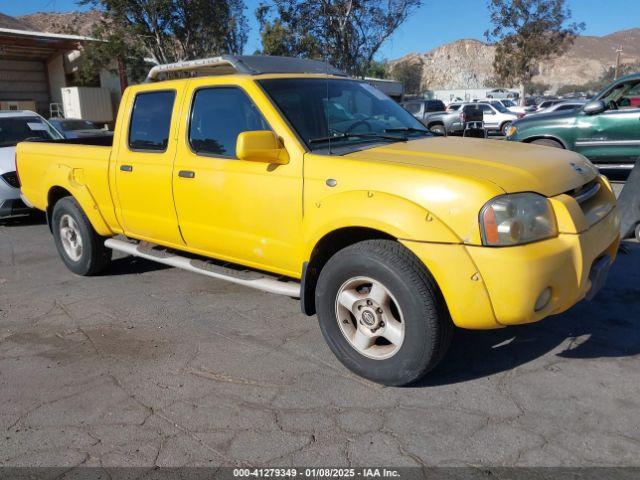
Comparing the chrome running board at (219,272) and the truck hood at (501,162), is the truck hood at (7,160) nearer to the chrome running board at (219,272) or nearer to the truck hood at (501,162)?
the chrome running board at (219,272)

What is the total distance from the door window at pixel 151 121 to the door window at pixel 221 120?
33cm

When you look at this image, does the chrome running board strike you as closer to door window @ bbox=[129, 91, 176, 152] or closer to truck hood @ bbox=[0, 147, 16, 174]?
door window @ bbox=[129, 91, 176, 152]

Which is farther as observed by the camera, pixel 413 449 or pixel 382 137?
pixel 382 137

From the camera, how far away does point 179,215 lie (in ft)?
14.6

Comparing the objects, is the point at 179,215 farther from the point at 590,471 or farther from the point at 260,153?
the point at 590,471

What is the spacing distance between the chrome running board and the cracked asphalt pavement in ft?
1.43

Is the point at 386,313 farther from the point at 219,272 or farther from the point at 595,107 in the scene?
the point at 595,107

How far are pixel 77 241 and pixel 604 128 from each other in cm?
820

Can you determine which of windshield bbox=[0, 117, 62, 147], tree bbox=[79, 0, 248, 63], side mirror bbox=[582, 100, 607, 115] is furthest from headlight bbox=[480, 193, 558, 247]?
tree bbox=[79, 0, 248, 63]

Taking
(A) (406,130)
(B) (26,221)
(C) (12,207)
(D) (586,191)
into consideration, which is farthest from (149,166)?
(B) (26,221)

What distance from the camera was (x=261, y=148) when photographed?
353 centimetres

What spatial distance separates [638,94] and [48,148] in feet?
36.0

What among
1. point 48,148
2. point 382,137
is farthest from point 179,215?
point 48,148

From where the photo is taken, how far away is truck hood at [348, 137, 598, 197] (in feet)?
10.1
